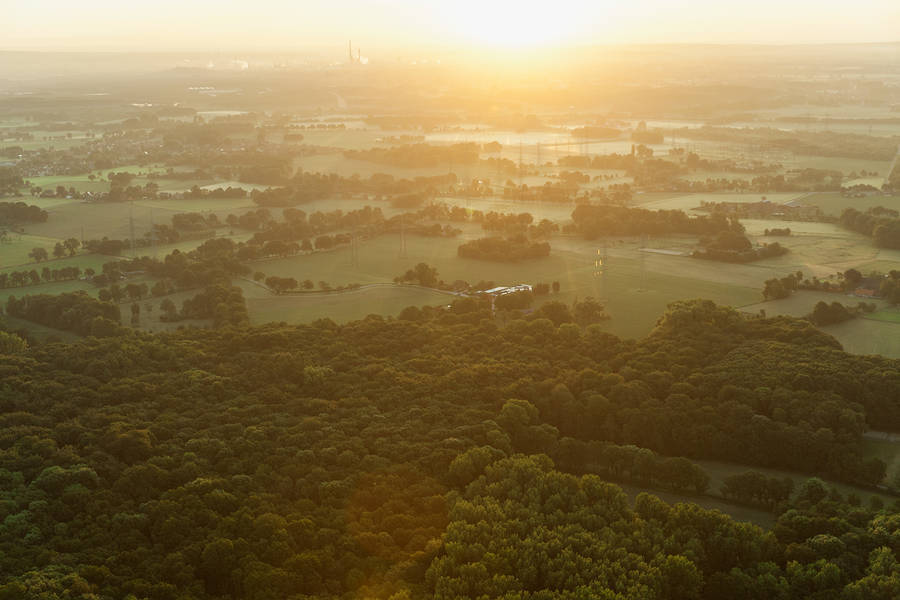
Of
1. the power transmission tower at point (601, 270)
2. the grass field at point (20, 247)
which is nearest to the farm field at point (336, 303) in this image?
the power transmission tower at point (601, 270)

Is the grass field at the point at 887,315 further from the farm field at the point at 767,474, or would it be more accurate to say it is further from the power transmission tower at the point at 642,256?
the farm field at the point at 767,474

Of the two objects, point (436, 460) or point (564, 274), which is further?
point (564, 274)

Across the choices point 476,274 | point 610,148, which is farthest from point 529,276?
point 610,148

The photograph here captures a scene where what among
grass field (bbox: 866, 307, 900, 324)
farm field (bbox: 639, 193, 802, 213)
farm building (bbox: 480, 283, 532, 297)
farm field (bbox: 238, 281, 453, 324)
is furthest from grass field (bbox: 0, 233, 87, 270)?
grass field (bbox: 866, 307, 900, 324)

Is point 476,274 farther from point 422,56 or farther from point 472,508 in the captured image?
point 422,56

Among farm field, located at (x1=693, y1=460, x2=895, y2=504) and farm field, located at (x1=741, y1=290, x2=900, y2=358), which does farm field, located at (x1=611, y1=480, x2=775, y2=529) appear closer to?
farm field, located at (x1=693, y1=460, x2=895, y2=504)

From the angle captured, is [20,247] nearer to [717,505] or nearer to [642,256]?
[642,256]

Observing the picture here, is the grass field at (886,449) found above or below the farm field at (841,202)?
below

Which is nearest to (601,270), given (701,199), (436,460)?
(701,199)
